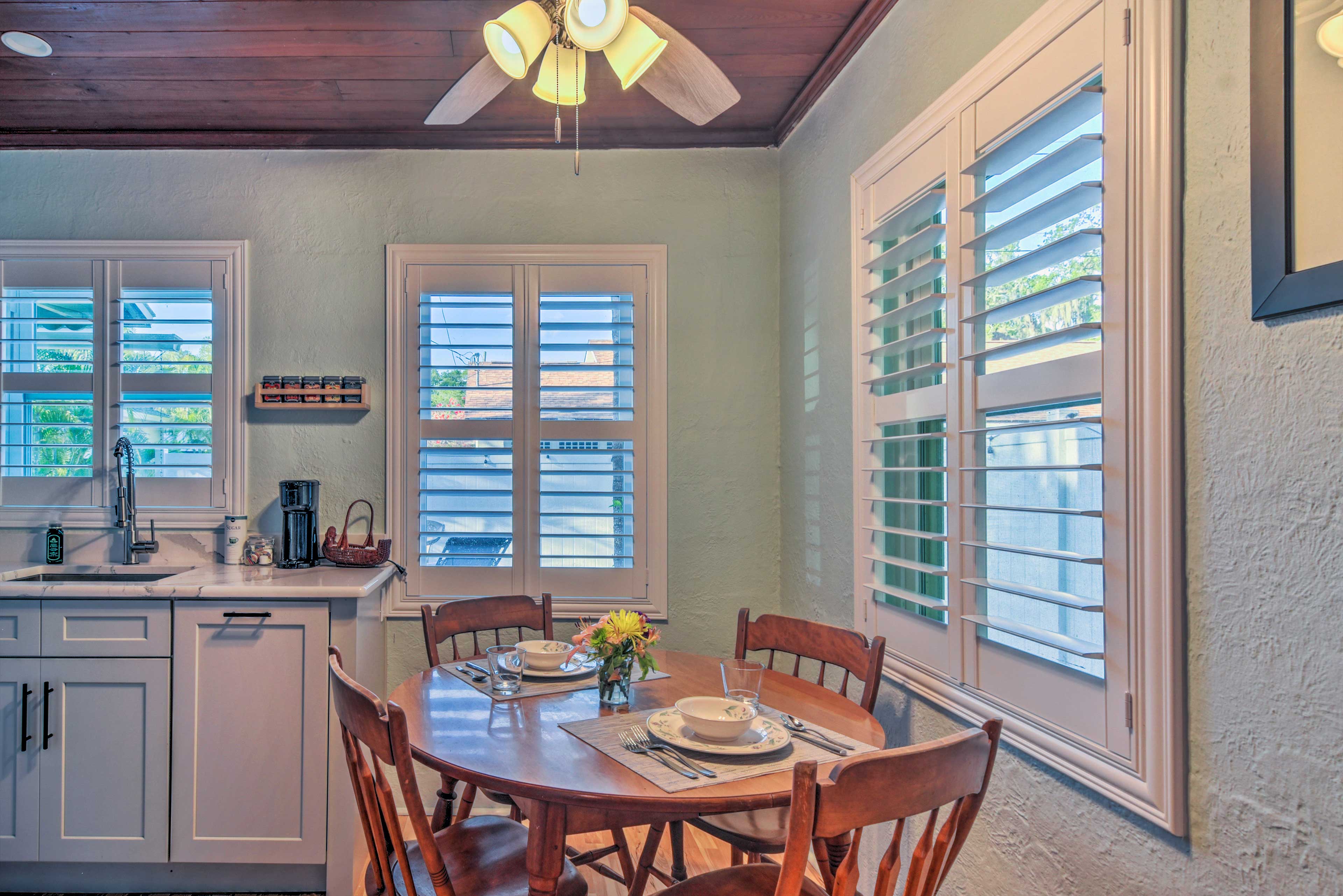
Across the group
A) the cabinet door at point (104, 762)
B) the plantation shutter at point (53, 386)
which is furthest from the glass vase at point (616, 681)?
the plantation shutter at point (53, 386)

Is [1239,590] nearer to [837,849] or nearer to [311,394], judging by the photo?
[837,849]

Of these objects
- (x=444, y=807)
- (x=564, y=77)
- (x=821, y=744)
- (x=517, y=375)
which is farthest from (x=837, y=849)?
(x=517, y=375)

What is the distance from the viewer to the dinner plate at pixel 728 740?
1.28 m

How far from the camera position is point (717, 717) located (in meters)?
1.37

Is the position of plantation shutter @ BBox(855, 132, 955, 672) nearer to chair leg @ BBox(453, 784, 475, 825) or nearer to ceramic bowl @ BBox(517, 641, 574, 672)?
ceramic bowl @ BBox(517, 641, 574, 672)

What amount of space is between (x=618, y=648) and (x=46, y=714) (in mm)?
2039

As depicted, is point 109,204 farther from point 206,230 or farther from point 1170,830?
point 1170,830

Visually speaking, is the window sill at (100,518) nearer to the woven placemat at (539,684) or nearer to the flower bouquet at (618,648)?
the woven placemat at (539,684)

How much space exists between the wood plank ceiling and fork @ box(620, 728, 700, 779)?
1.88 m

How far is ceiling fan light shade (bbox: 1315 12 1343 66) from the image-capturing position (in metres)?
0.85

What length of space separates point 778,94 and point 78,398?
2812 mm

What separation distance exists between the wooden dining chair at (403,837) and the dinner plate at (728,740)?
0.29 metres

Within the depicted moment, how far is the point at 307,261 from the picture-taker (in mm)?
2896

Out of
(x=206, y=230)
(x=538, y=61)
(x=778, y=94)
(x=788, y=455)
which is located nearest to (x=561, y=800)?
(x=788, y=455)
